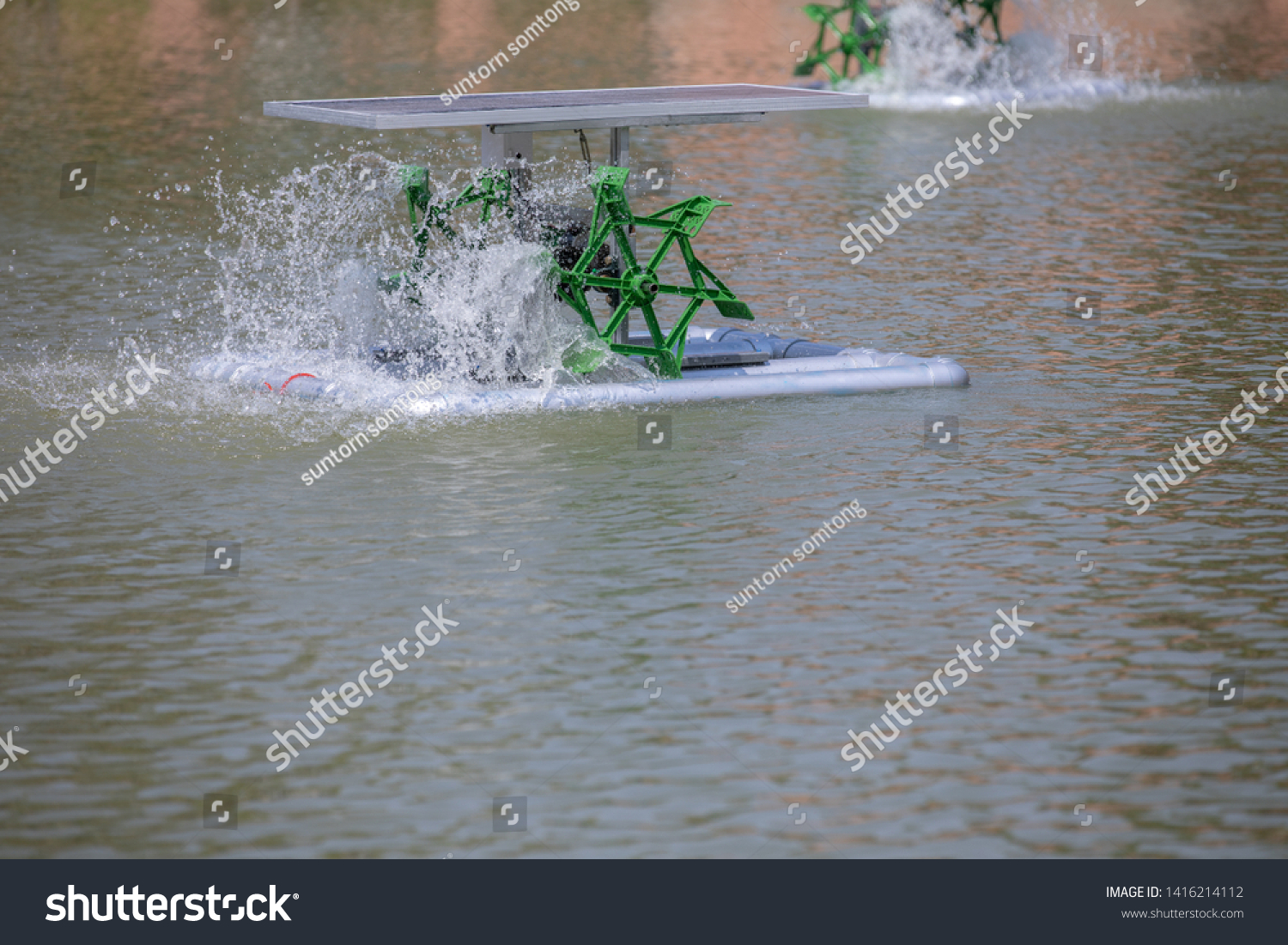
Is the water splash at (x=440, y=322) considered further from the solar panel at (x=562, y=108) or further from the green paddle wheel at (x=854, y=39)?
the green paddle wheel at (x=854, y=39)

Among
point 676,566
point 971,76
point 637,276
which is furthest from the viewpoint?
point 971,76

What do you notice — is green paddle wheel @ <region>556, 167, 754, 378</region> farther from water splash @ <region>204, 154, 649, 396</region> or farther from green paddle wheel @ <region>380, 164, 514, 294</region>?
green paddle wheel @ <region>380, 164, 514, 294</region>

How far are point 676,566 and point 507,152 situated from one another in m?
4.22

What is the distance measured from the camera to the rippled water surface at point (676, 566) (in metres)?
6.33

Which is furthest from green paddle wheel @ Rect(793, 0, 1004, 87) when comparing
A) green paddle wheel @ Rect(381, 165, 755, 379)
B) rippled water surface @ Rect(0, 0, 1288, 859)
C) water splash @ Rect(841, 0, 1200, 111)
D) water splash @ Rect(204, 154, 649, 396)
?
green paddle wheel @ Rect(381, 165, 755, 379)

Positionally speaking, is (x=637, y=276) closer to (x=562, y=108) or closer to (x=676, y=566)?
(x=562, y=108)

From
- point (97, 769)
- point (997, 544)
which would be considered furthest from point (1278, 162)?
point (97, 769)

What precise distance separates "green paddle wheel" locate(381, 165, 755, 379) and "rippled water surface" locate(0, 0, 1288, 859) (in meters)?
0.31

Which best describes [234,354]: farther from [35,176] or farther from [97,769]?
[35,176]

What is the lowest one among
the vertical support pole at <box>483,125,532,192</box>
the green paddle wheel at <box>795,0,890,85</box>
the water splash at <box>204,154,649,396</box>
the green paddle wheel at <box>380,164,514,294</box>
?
the water splash at <box>204,154,649,396</box>

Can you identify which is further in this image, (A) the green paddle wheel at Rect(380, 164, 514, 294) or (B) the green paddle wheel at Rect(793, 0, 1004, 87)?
(B) the green paddle wheel at Rect(793, 0, 1004, 87)

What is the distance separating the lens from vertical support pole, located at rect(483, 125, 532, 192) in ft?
39.0

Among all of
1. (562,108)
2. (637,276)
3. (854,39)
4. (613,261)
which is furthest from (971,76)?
(562,108)

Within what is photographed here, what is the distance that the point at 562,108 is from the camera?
11219mm
